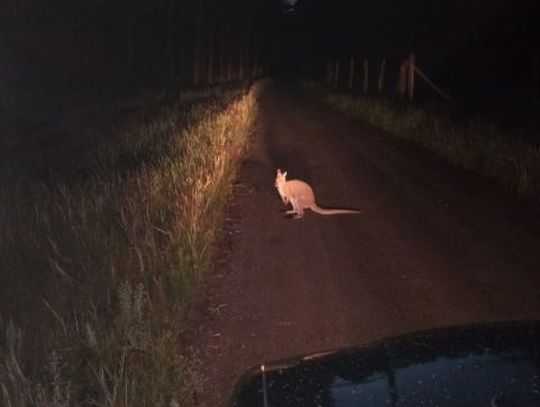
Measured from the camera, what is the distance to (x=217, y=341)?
18.4ft

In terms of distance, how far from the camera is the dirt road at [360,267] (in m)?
5.67

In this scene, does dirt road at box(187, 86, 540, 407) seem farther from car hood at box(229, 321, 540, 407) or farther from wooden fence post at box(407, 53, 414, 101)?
wooden fence post at box(407, 53, 414, 101)

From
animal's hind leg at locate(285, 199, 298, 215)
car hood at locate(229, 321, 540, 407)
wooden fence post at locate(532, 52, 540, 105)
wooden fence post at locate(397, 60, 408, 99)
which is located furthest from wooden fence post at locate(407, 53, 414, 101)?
car hood at locate(229, 321, 540, 407)

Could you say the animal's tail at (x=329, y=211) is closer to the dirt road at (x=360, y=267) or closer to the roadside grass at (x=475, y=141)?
the dirt road at (x=360, y=267)

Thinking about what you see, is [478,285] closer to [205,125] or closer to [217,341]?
[217,341]

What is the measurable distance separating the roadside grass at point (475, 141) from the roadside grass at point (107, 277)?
4.33 metres

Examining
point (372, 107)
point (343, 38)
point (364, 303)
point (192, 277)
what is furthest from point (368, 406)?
point (343, 38)

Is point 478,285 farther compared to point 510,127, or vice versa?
point 510,127

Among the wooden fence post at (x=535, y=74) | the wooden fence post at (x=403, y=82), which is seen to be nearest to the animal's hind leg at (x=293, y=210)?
the wooden fence post at (x=535, y=74)

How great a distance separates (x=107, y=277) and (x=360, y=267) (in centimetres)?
247

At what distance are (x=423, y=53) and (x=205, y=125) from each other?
14.6m

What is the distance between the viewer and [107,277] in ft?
21.5

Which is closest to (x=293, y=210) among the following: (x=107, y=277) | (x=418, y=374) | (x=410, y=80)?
(x=107, y=277)

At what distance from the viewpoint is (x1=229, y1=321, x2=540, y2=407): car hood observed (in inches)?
85.7
